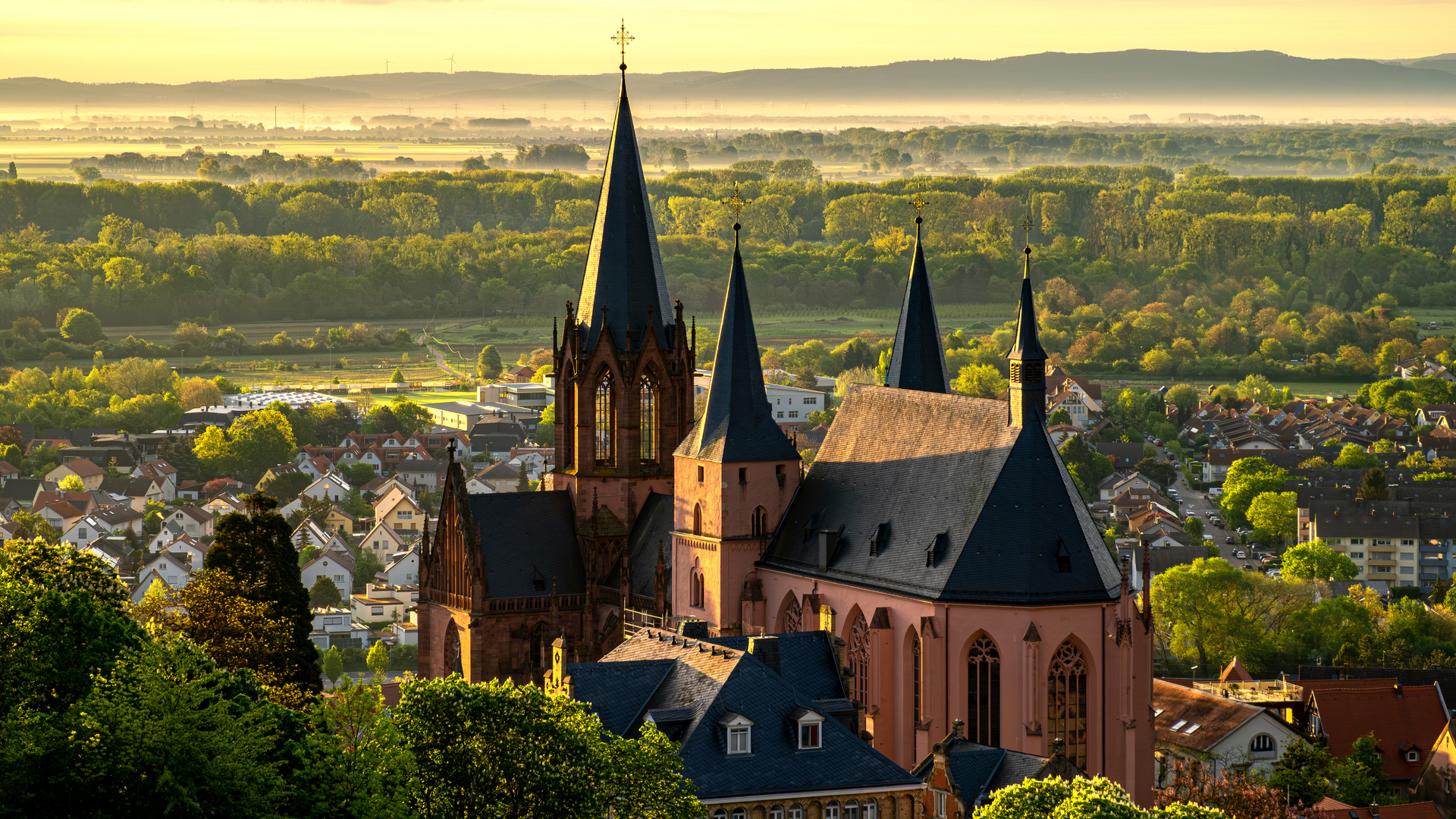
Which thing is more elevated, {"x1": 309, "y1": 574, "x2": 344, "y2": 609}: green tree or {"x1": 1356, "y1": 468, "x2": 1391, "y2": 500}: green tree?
{"x1": 1356, "y1": 468, "x2": 1391, "y2": 500}: green tree

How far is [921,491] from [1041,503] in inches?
197

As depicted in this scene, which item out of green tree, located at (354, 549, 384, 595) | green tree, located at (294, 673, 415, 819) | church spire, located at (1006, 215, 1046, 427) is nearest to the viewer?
green tree, located at (294, 673, 415, 819)

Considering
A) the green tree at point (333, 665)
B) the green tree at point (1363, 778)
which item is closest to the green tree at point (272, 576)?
the green tree at point (1363, 778)

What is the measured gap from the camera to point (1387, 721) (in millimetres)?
107688

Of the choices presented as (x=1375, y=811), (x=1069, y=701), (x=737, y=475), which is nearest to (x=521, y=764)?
(x=1069, y=701)

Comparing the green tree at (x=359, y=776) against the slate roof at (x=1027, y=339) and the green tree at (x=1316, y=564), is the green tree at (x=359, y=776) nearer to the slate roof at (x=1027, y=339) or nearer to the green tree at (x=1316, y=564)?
the slate roof at (x=1027, y=339)

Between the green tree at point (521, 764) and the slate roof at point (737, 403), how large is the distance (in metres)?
27.3

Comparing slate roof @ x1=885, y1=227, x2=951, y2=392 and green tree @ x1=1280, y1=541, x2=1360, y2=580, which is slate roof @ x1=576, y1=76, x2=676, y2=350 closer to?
slate roof @ x1=885, y1=227, x2=951, y2=392

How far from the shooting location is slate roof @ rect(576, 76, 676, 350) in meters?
92.2

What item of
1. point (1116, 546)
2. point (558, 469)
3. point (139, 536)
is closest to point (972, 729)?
point (558, 469)

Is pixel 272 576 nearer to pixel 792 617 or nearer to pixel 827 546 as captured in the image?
pixel 792 617

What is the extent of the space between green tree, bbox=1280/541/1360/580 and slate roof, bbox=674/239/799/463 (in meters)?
86.1

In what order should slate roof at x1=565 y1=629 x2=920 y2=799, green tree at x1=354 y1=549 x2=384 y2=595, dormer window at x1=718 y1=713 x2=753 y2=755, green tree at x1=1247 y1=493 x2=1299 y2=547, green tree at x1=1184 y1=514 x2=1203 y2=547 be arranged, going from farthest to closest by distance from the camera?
green tree at x1=1247 y1=493 x2=1299 y2=547 < green tree at x1=1184 y1=514 x2=1203 y2=547 < green tree at x1=354 y1=549 x2=384 y2=595 < dormer window at x1=718 y1=713 x2=753 y2=755 < slate roof at x1=565 y1=629 x2=920 y2=799

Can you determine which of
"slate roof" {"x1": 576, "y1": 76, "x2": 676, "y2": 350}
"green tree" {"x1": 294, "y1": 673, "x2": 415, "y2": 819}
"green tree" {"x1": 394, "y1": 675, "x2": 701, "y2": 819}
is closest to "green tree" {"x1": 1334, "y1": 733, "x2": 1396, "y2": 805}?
"slate roof" {"x1": 576, "y1": 76, "x2": 676, "y2": 350}
